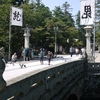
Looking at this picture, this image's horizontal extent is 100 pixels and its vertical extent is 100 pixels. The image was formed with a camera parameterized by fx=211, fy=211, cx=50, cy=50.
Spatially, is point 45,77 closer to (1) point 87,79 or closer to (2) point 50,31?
(1) point 87,79

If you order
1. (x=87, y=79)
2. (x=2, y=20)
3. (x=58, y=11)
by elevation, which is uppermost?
(x=58, y=11)

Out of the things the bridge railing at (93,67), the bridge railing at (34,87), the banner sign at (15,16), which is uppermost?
the banner sign at (15,16)

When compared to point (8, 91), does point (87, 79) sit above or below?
below

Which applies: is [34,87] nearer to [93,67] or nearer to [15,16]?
[93,67]

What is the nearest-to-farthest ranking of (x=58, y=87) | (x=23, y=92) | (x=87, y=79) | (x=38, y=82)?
(x=23, y=92), (x=38, y=82), (x=58, y=87), (x=87, y=79)

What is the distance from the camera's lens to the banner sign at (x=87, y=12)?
17.6 metres

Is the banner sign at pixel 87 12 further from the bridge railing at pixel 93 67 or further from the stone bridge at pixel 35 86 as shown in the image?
the stone bridge at pixel 35 86

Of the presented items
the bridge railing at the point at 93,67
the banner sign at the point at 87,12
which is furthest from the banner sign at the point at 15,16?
the bridge railing at the point at 93,67

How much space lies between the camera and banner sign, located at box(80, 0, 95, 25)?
17.6 metres

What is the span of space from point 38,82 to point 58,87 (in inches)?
89.9

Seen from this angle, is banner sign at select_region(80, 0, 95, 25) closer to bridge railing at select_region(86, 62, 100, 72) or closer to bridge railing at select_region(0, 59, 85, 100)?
bridge railing at select_region(86, 62, 100, 72)

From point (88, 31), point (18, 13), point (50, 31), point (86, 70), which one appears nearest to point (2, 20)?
point (18, 13)

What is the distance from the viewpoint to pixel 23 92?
4.71 meters

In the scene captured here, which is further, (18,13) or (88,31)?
(88,31)
